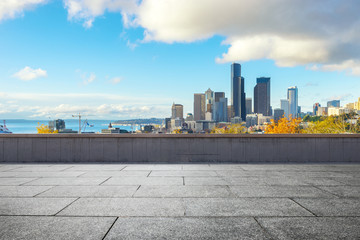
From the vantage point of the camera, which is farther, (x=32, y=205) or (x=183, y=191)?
(x=183, y=191)

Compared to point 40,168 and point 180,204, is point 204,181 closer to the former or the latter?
point 180,204

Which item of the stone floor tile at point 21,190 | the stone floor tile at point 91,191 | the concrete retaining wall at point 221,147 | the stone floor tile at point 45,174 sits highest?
the concrete retaining wall at point 221,147

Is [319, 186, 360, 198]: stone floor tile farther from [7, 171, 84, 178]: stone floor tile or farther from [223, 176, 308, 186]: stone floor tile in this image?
[7, 171, 84, 178]: stone floor tile

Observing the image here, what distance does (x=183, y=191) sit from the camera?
21.8 ft

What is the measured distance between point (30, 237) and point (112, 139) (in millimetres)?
7859

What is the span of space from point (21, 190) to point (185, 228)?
4820mm

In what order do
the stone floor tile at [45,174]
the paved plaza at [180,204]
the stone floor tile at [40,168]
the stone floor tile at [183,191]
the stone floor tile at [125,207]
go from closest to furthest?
the paved plaza at [180,204] < the stone floor tile at [125,207] < the stone floor tile at [183,191] < the stone floor tile at [45,174] < the stone floor tile at [40,168]

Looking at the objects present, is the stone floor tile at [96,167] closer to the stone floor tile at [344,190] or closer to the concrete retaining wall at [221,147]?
the concrete retaining wall at [221,147]

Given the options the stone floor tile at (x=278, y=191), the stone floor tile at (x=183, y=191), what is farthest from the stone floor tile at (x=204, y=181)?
the stone floor tile at (x=278, y=191)

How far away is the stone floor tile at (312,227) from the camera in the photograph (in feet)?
13.1

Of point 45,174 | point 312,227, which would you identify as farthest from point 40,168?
point 312,227

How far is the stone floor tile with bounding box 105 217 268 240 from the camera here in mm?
3967

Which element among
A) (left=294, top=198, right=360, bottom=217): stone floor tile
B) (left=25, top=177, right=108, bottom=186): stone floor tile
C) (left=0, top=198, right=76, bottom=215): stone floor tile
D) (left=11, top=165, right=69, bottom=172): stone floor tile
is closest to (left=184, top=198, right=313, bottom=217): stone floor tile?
(left=294, top=198, right=360, bottom=217): stone floor tile

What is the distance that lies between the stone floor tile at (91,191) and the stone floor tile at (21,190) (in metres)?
0.27
